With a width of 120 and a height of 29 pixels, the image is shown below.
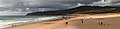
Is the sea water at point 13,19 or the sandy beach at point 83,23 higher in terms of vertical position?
the sea water at point 13,19

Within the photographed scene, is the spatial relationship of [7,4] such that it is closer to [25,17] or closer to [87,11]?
[25,17]

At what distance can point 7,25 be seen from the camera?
1243mm

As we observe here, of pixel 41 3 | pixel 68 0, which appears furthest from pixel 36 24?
pixel 68 0

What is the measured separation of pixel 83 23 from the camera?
129cm

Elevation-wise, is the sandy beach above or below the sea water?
below

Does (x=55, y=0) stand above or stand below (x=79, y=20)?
above

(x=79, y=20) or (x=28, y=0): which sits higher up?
(x=28, y=0)

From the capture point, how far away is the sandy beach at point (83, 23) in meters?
1.26

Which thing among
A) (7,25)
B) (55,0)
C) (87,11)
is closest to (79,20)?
(87,11)

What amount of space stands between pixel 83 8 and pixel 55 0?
0.19 metres

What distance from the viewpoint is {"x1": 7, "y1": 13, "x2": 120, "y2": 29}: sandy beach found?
1.26 meters

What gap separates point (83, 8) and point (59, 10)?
0.15 metres

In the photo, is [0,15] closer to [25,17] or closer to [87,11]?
[25,17]

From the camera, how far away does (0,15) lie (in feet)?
4.08
